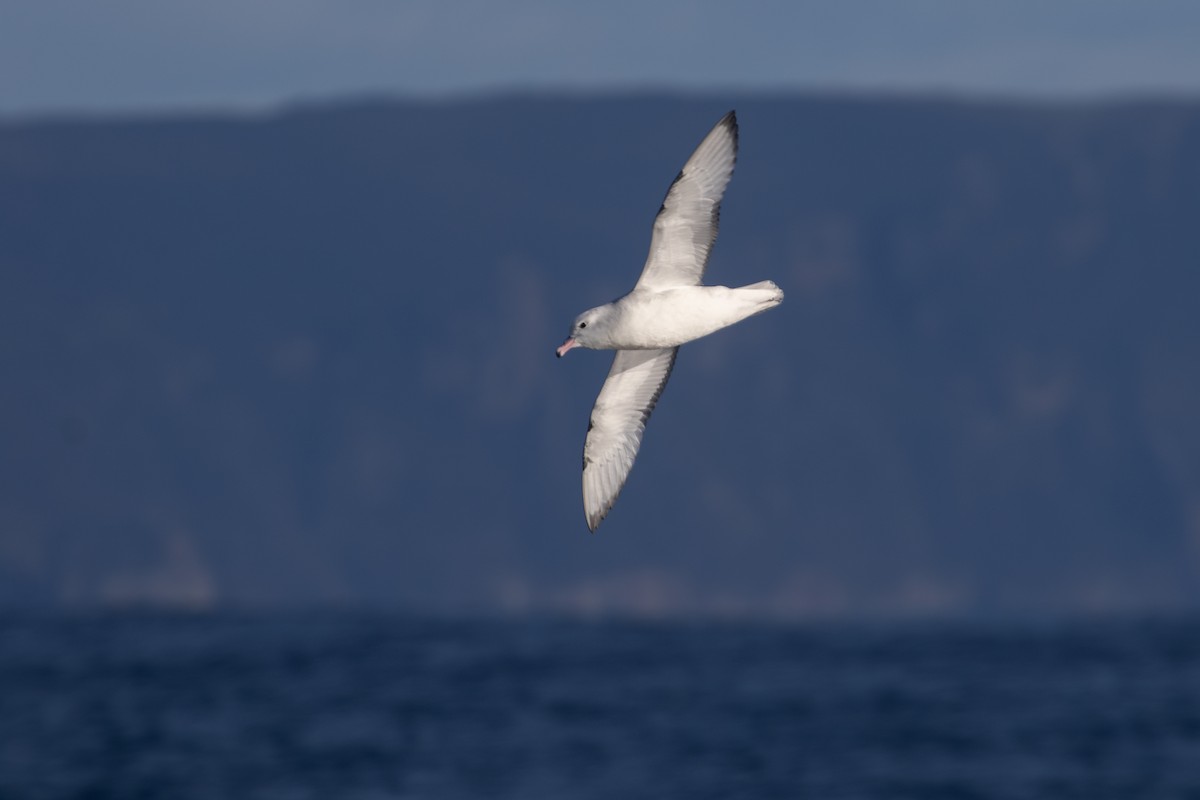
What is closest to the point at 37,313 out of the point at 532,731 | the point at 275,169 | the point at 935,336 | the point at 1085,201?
the point at 275,169

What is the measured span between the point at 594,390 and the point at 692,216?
137945 mm

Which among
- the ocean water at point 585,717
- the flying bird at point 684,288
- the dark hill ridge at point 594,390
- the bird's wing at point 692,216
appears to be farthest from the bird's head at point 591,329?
the dark hill ridge at point 594,390

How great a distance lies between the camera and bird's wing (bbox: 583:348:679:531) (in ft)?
62.0

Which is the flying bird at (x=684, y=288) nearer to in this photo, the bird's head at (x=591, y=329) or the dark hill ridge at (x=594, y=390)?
the bird's head at (x=591, y=329)

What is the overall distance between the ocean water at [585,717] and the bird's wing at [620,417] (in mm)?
27433

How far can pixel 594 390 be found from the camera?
155 m

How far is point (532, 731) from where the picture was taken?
56781mm

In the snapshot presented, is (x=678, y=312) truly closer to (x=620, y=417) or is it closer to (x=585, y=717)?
(x=620, y=417)

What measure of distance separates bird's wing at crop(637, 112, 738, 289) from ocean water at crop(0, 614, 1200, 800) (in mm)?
29794

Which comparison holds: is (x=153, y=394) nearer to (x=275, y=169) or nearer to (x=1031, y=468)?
(x=275, y=169)

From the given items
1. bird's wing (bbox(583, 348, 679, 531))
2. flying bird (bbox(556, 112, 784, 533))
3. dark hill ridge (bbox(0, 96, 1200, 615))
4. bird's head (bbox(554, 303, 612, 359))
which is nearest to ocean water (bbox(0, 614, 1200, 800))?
bird's wing (bbox(583, 348, 679, 531))

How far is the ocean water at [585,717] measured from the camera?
48156mm

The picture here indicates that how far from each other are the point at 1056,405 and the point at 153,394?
247 ft

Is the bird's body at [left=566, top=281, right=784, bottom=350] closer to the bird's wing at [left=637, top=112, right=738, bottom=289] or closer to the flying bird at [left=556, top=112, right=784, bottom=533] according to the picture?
the flying bird at [left=556, top=112, right=784, bottom=533]
